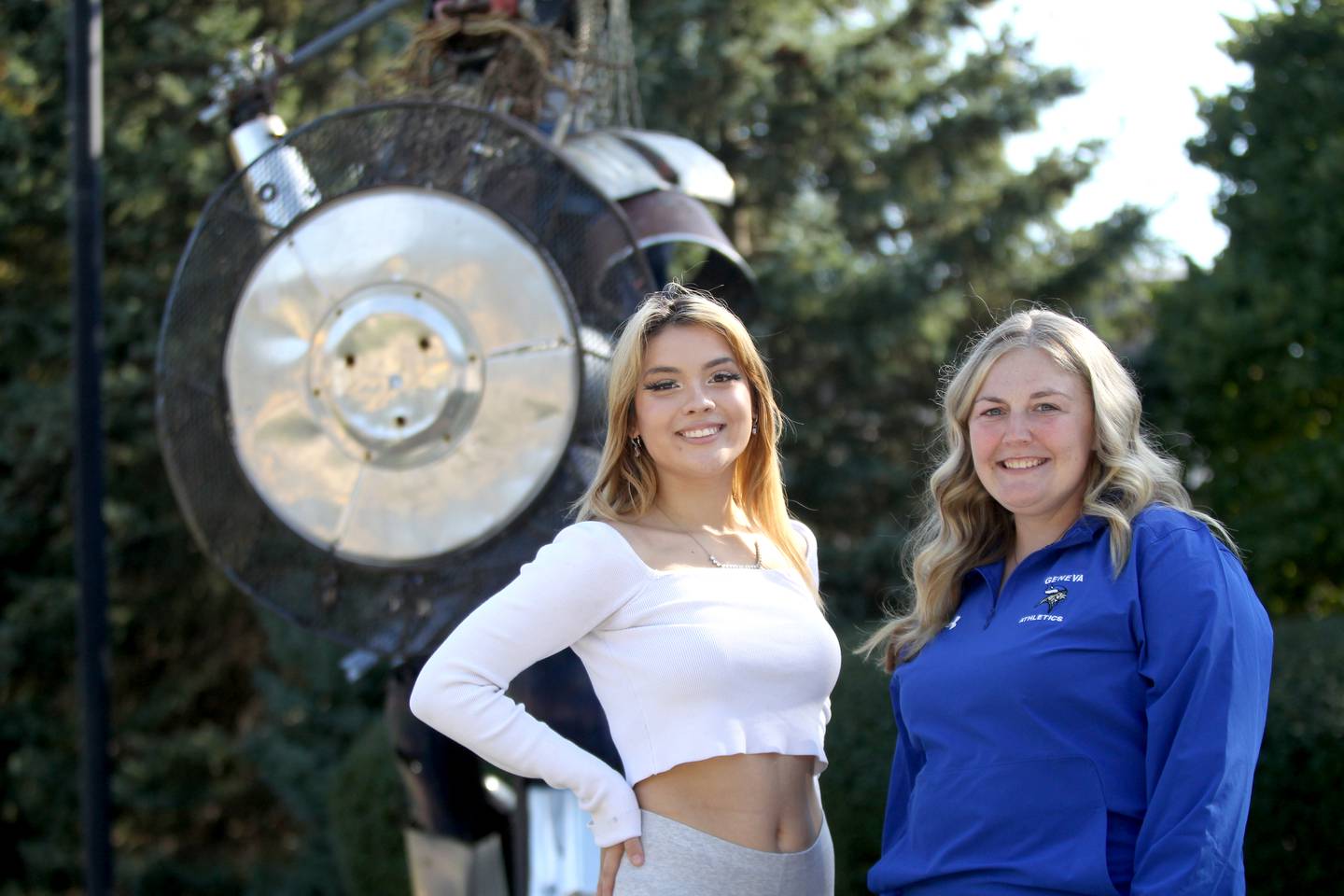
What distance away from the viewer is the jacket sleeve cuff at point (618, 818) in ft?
6.34

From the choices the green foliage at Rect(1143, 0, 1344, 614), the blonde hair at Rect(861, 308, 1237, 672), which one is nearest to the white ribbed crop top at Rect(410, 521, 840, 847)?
the blonde hair at Rect(861, 308, 1237, 672)

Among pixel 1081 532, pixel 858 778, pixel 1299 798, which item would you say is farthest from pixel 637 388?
pixel 1299 798

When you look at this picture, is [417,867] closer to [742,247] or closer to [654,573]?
[654,573]

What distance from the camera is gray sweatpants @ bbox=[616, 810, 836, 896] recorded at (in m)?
1.92

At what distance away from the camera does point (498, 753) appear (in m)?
1.93

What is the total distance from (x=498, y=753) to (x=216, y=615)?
313 inches

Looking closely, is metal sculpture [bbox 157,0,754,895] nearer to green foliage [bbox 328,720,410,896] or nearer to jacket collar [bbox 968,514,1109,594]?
jacket collar [bbox 968,514,1109,594]

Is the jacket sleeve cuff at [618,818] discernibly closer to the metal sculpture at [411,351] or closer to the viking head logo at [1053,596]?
the viking head logo at [1053,596]

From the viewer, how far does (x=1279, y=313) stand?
20.6ft

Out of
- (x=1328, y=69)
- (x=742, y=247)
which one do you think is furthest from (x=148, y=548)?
(x=1328, y=69)

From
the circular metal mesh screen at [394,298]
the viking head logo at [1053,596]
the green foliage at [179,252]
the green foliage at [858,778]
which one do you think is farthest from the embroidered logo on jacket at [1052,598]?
the green foliage at [179,252]

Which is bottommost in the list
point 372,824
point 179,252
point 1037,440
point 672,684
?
point 372,824

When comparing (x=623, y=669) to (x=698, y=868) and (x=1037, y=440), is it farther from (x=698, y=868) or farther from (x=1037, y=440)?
(x=1037, y=440)

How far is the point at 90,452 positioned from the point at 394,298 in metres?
1.89
